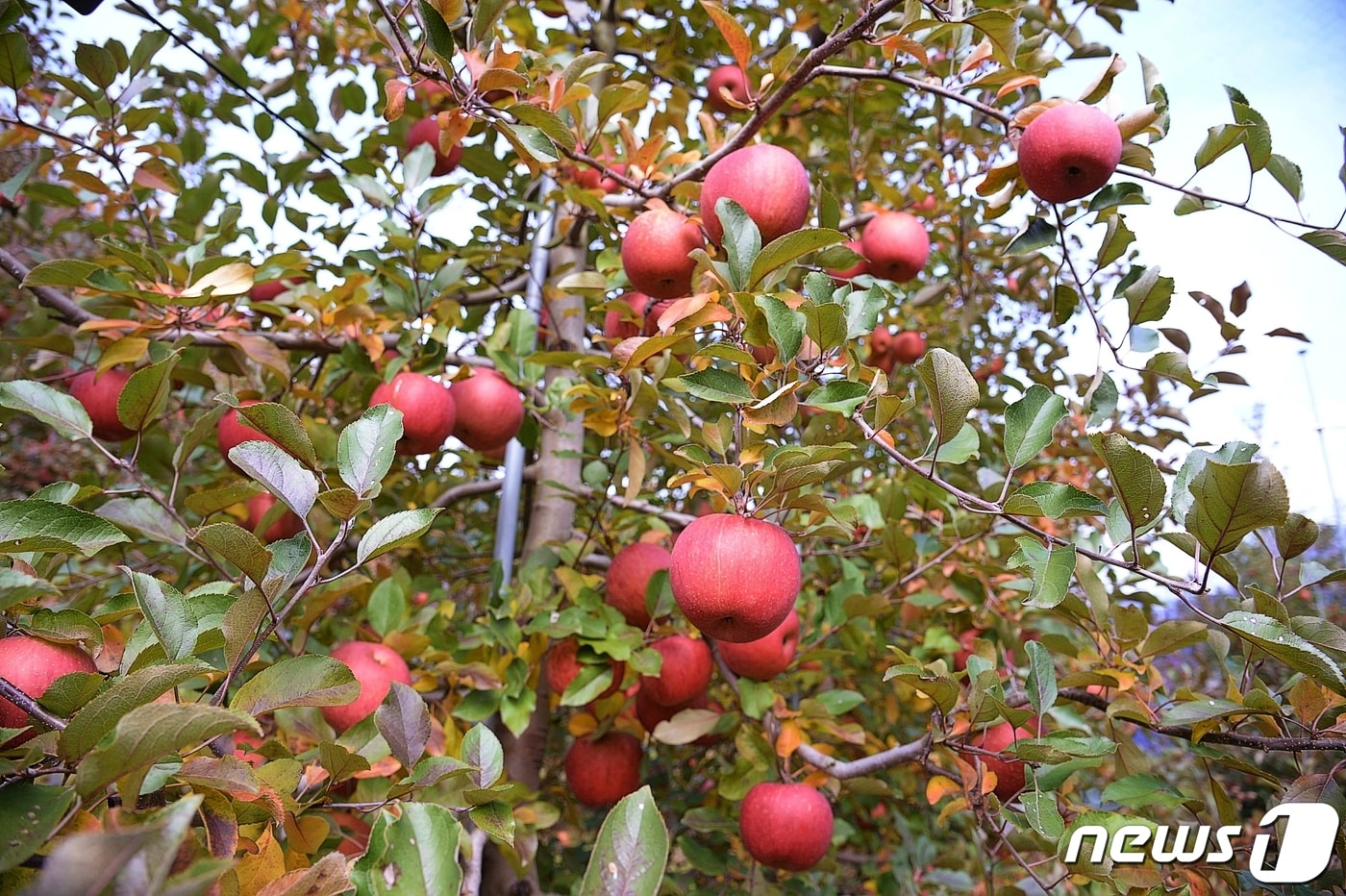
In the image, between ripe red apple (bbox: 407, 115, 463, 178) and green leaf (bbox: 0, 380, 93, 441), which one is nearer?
green leaf (bbox: 0, 380, 93, 441)

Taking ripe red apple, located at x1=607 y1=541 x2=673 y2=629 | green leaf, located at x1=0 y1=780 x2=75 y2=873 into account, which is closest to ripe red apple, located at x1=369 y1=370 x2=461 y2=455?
ripe red apple, located at x1=607 y1=541 x2=673 y2=629

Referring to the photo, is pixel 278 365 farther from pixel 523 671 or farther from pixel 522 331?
pixel 523 671

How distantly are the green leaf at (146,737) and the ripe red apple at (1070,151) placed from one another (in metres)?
1.13

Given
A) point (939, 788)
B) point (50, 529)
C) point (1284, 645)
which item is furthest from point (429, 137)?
point (1284, 645)

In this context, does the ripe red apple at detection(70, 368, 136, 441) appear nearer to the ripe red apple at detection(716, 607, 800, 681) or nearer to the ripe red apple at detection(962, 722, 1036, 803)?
the ripe red apple at detection(716, 607, 800, 681)

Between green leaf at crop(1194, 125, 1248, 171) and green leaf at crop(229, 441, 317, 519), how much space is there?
47.4 inches

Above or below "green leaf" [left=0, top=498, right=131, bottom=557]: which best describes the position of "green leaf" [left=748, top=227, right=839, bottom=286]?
above

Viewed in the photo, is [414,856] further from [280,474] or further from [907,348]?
[907,348]

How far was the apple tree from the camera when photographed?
0.67 metres

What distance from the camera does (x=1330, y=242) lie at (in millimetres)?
1009

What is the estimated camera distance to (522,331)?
162cm

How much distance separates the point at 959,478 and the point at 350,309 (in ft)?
5.00

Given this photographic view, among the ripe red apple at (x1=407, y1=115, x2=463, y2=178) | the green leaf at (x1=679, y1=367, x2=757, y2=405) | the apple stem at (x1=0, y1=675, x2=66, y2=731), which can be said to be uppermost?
the ripe red apple at (x1=407, y1=115, x2=463, y2=178)

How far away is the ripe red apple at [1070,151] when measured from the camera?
104 centimetres
